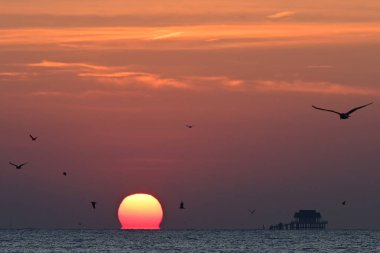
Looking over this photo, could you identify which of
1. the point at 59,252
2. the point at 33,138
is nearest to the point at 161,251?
the point at 59,252

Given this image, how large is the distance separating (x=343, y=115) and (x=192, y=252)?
235ft

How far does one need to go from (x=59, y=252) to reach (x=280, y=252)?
32.1 m

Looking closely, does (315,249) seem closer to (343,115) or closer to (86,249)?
(86,249)

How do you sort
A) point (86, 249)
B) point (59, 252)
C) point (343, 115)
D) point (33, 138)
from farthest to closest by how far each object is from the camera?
point (86, 249), point (59, 252), point (33, 138), point (343, 115)

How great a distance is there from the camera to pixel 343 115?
10256 centimetres

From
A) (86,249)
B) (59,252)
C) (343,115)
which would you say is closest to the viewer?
(343,115)

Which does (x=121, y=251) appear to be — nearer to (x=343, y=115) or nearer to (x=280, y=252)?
(x=280, y=252)

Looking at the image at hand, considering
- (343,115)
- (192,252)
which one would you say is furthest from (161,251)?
(343,115)

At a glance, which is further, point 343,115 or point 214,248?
point 214,248

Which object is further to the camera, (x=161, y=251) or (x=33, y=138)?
(x=161, y=251)

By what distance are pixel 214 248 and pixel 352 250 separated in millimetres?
21492

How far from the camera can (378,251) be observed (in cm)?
17875

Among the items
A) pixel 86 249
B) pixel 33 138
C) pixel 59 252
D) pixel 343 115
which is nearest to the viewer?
pixel 343 115

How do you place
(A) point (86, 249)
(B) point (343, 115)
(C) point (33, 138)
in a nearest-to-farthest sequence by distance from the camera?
(B) point (343, 115), (C) point (33, 138), (A) point (86, 249)
